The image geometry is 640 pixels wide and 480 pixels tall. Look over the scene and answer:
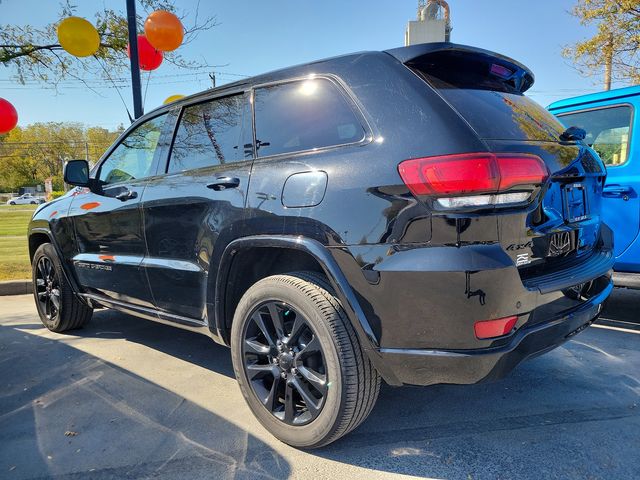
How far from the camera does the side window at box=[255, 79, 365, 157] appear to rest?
7.20ft

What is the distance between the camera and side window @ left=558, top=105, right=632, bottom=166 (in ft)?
13.7

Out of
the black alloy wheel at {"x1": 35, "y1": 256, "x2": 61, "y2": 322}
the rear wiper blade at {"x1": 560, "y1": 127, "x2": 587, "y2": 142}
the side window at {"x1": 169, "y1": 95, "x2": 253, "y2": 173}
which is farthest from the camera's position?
the black alloy wheel at {"x1": 35, "y1": 256, "x2": 61, "y2": 322}

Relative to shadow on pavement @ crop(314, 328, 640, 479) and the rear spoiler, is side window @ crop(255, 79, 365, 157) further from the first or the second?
shadow on pavement @ crop(314, 328, 640, 479)

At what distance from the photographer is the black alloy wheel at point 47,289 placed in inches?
168

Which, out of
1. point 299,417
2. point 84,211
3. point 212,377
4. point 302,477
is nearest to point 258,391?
point 299,417

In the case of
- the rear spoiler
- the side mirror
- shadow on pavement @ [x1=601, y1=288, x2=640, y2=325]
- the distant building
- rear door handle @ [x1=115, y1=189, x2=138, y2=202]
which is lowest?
shadow on pavement @ [x1=601, y1=288, x2=640, y2=325]

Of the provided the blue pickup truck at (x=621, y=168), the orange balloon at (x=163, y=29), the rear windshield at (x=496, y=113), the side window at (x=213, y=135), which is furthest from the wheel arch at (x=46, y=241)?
the blue pickup truck at (x=621, y=168)

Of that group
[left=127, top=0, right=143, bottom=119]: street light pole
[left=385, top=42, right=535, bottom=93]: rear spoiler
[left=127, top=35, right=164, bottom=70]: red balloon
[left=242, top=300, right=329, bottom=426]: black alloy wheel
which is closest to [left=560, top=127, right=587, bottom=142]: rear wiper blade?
[left=385, top=42, right=535, bottom=93]: rear spoiler

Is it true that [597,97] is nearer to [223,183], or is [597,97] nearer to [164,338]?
[223,183]

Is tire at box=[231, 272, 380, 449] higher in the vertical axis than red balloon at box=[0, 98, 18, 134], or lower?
lower

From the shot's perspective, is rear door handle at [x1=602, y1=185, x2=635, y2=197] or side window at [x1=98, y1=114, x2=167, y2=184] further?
rear door handle at [x1=602, y1=185, x2=635, y2=197]

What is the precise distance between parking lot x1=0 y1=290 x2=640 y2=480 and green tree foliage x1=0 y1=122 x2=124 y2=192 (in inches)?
2814

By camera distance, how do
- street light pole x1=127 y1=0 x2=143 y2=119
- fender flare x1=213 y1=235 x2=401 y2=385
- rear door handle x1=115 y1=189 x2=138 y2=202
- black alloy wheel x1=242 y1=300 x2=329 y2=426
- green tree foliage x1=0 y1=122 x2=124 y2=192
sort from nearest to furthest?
fender flare x1=213 y1=235 x2=401 y2=385 → black alloy wheel x1=242 y1=300 x2=329 y2=426 → rear door handle x1=115 y1=189 x2=138 y2=202 → street light pole x1=127 y1=0 x2=143 y2=119 → green tree foliage x1=0 y1=122 x2=124 y2=192

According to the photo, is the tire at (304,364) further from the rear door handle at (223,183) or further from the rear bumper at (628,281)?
the rear bumper at (628,281)
